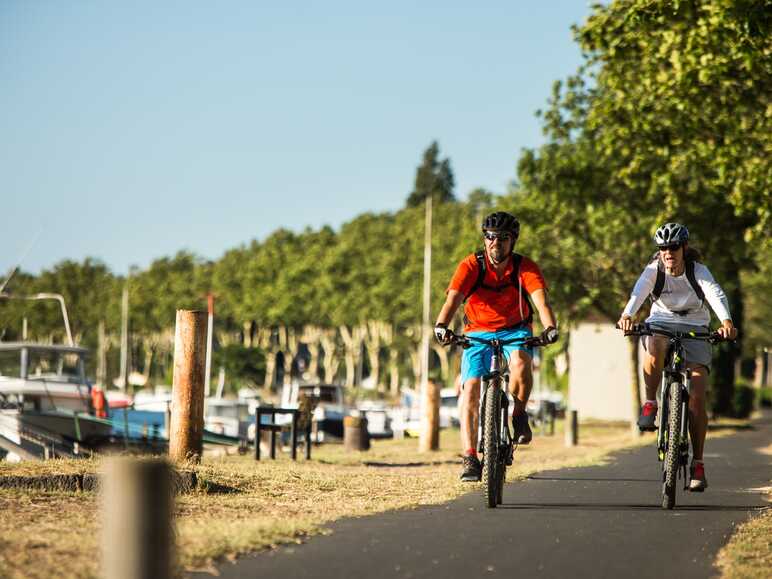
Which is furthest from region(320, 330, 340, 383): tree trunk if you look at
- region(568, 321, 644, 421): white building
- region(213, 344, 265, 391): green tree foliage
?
region(568, 321, 644, 421): white building

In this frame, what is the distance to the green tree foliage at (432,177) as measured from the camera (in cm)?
15088

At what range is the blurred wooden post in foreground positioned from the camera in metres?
4.24

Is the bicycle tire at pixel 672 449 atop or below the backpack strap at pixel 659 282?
below

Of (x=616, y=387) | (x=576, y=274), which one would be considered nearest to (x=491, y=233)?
(x=576, y=274)

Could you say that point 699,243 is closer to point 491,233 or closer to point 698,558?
point 491,233

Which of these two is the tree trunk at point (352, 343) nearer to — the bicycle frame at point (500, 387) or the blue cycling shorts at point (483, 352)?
the blue cycling shorts at point (483, 352)

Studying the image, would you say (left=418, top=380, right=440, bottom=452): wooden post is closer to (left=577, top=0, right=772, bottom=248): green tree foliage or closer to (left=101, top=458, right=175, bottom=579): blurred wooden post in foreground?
(left=577, top=0, right=772, bottom=248): green tree foliage

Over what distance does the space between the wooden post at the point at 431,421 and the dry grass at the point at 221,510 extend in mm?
10877

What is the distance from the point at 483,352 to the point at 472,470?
0.87m

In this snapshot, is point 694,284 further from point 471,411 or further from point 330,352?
point 330,352

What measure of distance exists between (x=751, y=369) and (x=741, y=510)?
85454 mm

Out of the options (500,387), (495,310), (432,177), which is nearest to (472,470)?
(500,387)

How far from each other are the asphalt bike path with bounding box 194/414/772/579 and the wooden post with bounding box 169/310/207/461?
3.81 m

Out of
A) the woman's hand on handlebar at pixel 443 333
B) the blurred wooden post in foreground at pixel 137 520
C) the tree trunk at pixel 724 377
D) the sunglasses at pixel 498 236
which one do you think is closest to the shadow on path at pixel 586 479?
the woman's hand on handlebar at pixel 443 333
